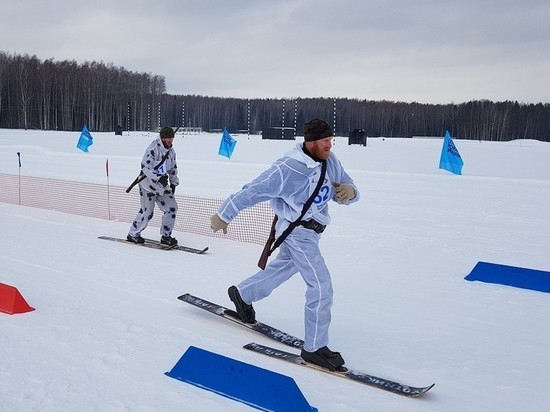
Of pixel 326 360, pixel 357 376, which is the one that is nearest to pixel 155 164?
pixel 326 360

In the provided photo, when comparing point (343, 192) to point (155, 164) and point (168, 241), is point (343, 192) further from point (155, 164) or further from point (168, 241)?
point (168, 241)

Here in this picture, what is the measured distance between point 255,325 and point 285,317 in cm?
53

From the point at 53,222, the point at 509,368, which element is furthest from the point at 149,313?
the point at 53,222

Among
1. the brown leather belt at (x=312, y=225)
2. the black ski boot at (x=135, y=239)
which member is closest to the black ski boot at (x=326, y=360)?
the brown leather belt at (x=312, y=225)

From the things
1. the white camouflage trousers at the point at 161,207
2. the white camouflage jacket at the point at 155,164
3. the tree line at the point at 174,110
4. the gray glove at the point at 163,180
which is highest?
the tree line at the point at 174,110

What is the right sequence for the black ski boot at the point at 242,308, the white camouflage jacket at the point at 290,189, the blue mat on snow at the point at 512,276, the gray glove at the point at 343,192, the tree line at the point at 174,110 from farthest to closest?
the tree line at the point at 174,110 → the blue mat on snow at the point at 512,276 → the black ski boot at the point at 242,308 → the gray glove at the point at 343,192 → the white camouflage jacket at the point at 290,189

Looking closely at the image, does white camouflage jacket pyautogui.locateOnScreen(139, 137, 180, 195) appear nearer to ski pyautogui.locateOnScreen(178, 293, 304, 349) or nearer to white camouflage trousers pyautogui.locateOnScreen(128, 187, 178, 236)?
white camouflage trousers pyautogui.locateOnScreen(128, 187, 178, 236)

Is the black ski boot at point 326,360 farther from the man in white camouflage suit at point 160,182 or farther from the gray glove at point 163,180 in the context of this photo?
the gray glove at point 163,180

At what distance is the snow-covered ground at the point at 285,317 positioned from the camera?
3.36m

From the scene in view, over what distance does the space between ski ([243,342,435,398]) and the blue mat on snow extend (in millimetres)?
3274

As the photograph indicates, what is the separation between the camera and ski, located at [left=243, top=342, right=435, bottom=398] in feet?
11.2

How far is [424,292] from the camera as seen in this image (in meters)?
5.95

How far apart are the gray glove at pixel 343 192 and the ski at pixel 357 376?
1221 millimetres

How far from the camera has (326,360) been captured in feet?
12.2
